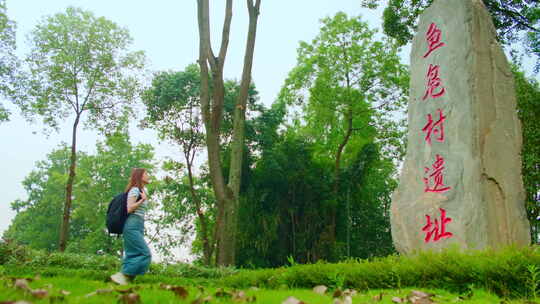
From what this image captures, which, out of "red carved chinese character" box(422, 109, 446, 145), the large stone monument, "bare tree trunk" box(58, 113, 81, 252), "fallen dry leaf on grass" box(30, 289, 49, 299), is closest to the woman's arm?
"fallen dry leaf on grass" box(30, 289, 49, 299)

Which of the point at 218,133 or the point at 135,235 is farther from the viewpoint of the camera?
the point at 218,133

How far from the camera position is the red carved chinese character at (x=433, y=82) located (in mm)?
7100

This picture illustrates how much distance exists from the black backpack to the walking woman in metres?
0.06

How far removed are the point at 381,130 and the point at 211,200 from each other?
779 centimetres

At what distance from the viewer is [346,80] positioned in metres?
16.1

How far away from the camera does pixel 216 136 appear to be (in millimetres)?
9812

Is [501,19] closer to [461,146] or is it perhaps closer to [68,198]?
[461,146]

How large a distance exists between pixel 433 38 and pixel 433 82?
855 mm

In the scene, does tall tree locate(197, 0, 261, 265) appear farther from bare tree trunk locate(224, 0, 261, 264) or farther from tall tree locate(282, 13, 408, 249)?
tall tree locate(282, 13, 408, 249)

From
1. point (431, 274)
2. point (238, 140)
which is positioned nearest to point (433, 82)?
point (431, 274)

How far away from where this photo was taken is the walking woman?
196 inches

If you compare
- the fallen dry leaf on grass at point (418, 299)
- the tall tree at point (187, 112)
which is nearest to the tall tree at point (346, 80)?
the tall tree at point (187, 112)

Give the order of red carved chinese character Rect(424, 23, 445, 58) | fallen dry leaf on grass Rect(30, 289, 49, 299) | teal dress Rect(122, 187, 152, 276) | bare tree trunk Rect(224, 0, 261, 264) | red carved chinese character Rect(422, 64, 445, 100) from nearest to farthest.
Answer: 1. fallen dry leaf on grass Rect(30, 289, 49, 299)
2. teal dress Rect(122, 187, 152, 276)
3. red carved chinese character Rect(422, 64, 445, 100)
4. red carved chinese character Rect(424, 23, 445, 58)
5. bare tree trunk Rect(224, 0, 261, 264)

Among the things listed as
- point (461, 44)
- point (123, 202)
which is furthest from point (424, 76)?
point (123, 202)
